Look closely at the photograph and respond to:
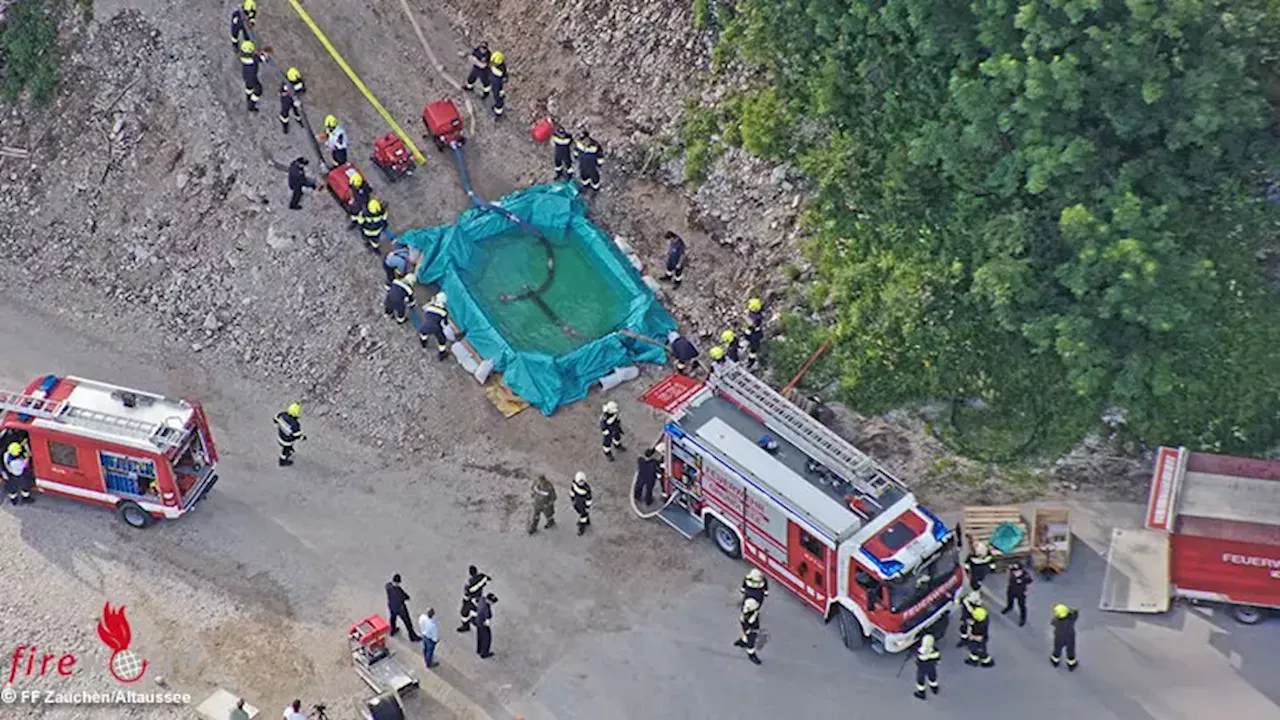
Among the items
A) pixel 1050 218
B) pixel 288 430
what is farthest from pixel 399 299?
pixel 1050 218

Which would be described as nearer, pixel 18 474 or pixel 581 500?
pixel 581 500

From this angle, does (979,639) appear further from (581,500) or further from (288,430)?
(288,430)

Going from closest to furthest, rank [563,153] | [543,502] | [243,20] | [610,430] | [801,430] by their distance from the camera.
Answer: [801,430]
[543,502]
[610,430]
[563,153]
[243,20]

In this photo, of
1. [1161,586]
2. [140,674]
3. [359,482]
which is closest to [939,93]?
[1161,586]

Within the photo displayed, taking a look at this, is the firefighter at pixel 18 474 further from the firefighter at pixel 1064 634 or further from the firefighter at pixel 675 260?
the firefighter at pixel 1064 634

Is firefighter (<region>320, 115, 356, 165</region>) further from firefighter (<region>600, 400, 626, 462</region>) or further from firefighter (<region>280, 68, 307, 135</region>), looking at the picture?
firefighter (<region>600, 400, 626, 462</region>)

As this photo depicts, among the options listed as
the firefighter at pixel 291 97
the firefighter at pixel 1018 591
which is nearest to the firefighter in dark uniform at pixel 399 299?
the firefighter at pixel 291 97
